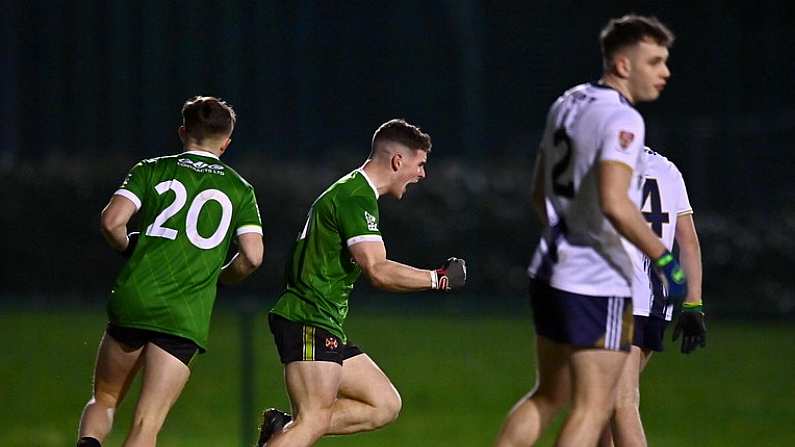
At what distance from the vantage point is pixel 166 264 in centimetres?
758

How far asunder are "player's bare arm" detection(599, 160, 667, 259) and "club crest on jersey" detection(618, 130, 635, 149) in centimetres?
8

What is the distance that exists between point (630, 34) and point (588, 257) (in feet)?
3.17

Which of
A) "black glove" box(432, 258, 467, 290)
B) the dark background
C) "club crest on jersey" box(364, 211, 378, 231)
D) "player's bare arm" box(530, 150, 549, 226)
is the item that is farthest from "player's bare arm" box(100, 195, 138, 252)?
the dark background

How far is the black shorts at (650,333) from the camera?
307 inches

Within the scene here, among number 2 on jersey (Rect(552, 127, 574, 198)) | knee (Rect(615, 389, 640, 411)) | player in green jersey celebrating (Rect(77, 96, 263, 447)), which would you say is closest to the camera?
number 2 on jersey (Rect(552, 127, 574, 198))

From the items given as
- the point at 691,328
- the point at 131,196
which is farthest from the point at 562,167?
the point at 131,196

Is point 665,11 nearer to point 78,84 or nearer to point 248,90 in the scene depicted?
point 248,90

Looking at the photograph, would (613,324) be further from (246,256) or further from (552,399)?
(246,256)

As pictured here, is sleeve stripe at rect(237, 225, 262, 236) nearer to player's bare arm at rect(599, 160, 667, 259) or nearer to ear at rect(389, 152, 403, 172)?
ear at rect(389, 152, 403, 172)

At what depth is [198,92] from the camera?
22547 millimetres

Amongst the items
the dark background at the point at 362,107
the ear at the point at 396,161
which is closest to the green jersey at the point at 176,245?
the ear at the point at 396,161

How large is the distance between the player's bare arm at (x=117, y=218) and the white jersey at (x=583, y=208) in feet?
6.92

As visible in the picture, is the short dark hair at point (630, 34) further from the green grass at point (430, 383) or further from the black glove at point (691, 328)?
the green grass at point (430, 383)

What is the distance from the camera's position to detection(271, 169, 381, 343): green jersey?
7.80 meters
